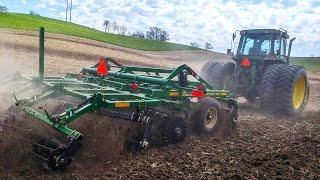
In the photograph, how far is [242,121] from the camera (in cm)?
967

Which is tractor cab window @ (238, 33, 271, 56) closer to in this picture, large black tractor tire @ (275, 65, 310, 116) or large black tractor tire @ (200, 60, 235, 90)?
large black tractor tire @ (200, 60, 235, 90)

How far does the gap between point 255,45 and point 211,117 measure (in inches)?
173

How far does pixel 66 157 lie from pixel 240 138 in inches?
151

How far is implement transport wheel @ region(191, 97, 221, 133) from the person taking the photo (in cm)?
756

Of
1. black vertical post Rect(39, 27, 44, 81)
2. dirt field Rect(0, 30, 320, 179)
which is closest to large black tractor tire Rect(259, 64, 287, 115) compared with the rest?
dirt field Rect(0, 30, 320, 179)

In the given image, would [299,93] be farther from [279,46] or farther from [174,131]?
[174,131]

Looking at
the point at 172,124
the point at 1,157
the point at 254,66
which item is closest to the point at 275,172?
the point at 172,124

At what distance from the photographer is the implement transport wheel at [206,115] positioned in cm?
756

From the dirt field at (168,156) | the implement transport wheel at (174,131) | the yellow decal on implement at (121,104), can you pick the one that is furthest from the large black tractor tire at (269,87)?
the yellow decal on implement at (121,104)

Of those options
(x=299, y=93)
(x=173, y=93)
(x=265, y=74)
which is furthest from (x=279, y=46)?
(x=173, y=93)

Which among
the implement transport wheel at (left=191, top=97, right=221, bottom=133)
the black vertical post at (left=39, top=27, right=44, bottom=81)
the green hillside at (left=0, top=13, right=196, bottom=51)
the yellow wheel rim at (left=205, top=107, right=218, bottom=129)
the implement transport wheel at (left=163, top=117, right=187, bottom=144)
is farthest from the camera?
the green hillside at (left=0, top=13, right=196, bottom=51)

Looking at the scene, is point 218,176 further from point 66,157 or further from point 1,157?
point 1,157

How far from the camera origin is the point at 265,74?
10.6 meters

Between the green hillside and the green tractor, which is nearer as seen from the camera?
the green tractor
